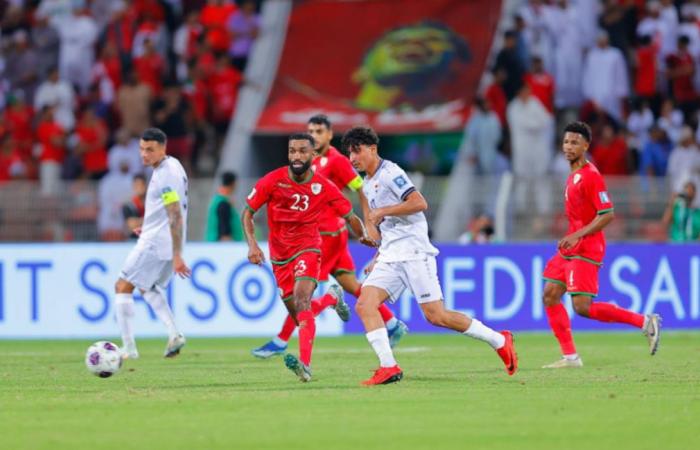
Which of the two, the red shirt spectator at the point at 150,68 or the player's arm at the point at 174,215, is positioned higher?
the red shirt spectator at the point at 150,68

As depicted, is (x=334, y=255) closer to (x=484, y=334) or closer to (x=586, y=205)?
(x=586, y=205)

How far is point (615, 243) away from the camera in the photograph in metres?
22.3

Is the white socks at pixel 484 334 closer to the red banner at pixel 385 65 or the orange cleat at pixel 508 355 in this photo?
the orange cleat at pixel 508 355

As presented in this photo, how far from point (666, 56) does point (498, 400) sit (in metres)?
15.6

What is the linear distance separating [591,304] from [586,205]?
1.00m

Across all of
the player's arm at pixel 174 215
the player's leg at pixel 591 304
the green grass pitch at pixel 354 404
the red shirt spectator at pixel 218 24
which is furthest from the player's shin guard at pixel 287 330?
the red shirt spectator at pixel 218 24

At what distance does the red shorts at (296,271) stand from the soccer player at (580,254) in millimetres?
2362

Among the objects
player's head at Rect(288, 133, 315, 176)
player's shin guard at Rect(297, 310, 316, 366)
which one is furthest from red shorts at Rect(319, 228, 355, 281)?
player's shin guard at Rect(297, 310, 316, 366)

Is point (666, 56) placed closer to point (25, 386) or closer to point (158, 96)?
point (158, 96)

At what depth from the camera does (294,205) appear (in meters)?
14.6

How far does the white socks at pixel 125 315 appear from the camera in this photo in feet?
55.2

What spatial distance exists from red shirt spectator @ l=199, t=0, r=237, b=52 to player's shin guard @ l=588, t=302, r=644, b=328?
14.0 meters

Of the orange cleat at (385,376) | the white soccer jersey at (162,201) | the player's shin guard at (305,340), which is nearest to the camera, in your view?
the orange cleat at (385,376)

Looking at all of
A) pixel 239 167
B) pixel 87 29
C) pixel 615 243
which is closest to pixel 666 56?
pixel 615 243
